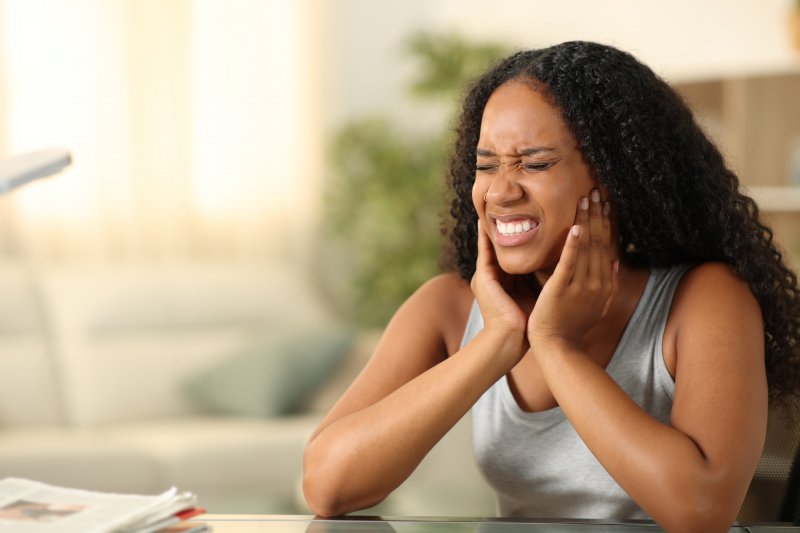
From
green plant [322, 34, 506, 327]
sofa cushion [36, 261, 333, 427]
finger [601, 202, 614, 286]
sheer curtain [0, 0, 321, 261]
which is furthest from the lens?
green plant [322, 34, 506, 327]

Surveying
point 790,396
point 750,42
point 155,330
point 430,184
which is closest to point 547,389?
point 790,396

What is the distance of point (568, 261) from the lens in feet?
4.16

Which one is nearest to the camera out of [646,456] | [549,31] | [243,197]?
[646,456]

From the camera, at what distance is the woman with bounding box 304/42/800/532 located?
3.97 feet

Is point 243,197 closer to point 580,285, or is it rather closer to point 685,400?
point 580,285

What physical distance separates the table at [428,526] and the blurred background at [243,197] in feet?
5.88

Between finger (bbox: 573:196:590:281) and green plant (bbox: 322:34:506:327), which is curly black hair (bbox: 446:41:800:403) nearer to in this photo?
finger (bbox: 573:196:590:281)

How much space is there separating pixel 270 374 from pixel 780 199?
1.90 m

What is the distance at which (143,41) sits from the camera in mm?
4223

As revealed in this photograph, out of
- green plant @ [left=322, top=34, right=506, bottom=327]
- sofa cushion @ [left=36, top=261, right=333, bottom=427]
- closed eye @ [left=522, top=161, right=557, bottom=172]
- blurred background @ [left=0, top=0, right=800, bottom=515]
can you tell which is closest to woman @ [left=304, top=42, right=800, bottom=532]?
closed eye @ [left=522, top=161, right=557, bottom=172]

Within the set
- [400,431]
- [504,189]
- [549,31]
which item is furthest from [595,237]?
[549,31]

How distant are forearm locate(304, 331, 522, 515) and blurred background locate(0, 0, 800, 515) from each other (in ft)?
5.51

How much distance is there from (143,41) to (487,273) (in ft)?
10.6

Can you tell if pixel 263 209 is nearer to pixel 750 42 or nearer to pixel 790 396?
pixel 750 42
